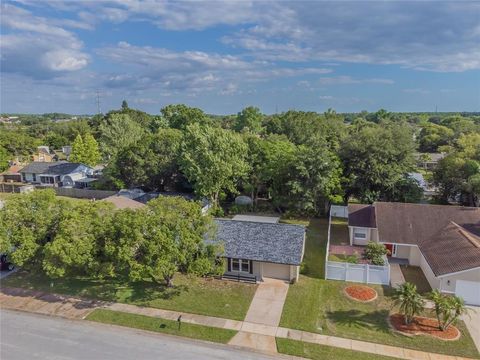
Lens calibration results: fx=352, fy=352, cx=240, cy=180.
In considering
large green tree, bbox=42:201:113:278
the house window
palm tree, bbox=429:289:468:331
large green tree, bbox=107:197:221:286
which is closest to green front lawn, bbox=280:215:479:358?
palm tree, bbox=429:289:468:331

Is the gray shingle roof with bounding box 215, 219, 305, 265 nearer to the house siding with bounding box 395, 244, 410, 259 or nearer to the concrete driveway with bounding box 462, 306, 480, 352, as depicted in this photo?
the house siding with bounding box 395, 244, 410, 259

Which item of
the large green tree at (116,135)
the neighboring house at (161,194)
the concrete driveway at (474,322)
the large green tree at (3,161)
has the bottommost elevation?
the concrete driveway at (474,322)

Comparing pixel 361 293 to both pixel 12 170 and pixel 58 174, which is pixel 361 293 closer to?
pixel 58 174

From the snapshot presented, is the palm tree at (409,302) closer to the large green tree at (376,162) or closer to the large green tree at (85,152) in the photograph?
the large green tree at (376,162)

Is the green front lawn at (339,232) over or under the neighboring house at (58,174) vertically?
under

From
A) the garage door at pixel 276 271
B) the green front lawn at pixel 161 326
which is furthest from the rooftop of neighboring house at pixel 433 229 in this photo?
the green front lawn at pixel 161 326

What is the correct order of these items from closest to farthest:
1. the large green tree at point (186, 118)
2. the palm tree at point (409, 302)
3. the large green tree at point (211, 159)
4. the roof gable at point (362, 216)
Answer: the palm tree at point (409, 302), the roof gable at point (362, 216), the large green tree at point (211, 159), the large green tree at point (186, 118)

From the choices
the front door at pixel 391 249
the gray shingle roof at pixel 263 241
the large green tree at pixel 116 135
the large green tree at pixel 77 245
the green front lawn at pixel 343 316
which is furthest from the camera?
the large green tree at pixel 116 135
